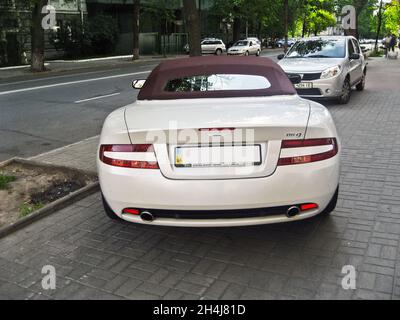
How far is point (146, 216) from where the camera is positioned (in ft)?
10.5

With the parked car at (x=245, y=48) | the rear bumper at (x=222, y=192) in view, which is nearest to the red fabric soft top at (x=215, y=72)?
the rear bumper at (x=222, y=192)

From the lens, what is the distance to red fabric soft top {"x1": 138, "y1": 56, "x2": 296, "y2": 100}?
13.2ft

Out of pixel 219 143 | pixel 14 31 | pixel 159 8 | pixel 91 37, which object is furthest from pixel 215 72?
pixel 159 8

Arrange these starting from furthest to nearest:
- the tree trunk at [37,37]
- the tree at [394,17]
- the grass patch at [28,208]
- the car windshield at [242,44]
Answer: the tree at [394,17] → the car windshield at [242,44] → the tree trunk at [37,37] → the grass patch at [28,208]

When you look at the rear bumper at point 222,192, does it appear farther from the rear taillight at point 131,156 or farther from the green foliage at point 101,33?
the green foliage at point 101,33

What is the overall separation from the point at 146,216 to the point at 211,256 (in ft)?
2.15

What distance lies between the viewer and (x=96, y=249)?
3660 mm

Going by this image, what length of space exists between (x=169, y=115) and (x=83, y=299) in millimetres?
1452

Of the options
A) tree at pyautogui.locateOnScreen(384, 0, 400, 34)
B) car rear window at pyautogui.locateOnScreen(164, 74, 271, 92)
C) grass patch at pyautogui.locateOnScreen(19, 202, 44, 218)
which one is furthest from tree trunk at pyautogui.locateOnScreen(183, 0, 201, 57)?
tree at pyautogui.locateOnScreen(384, 0, 400, 34)

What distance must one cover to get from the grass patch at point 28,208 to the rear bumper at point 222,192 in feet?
5.14

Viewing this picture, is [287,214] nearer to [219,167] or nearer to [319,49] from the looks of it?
[219,167]

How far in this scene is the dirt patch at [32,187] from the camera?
4.57 m
